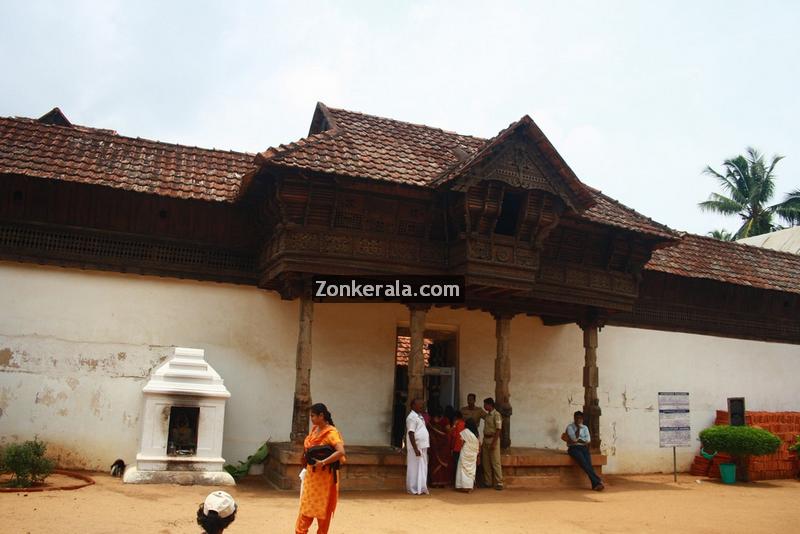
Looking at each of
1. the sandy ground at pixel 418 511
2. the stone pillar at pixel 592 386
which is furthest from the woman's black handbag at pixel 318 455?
Result: the stone pillar at pixel 592 386

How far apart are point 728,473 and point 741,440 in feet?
2.45

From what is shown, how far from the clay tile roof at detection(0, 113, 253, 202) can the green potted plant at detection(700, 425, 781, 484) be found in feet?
33.6

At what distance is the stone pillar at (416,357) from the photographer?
10.2 meters

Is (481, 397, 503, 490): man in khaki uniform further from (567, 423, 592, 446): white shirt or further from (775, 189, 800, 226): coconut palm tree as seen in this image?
(775, 189, 800, 226): coconut palm tree

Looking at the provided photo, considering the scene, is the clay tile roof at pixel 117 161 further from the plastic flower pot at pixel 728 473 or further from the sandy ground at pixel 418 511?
the plastic flower pot at pixel 728 473

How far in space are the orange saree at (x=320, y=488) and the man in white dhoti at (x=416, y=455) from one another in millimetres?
3852

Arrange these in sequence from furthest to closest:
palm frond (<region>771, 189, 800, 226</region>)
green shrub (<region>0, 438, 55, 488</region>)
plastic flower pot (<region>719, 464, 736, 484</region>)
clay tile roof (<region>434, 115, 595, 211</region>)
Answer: palm frond (<region>771, 189, 800, 226</region>) < plastic flower pot (<region>719, 464, 736, 484</region>) < clay tile roof (<region>434, 115, 595, 211</region>) < green shrub (<region>0, 438, 55, 488</region>)

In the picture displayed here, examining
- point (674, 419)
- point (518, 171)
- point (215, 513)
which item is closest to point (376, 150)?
point (518, 171)

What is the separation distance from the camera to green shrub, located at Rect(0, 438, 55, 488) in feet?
26.3

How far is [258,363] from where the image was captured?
11.2 metres

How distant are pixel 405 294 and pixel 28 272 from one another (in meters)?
5.60

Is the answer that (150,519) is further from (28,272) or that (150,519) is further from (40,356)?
(28,272)

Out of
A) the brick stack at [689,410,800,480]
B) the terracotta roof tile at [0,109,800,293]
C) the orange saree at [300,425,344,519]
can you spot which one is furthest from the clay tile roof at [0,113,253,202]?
the brick stack at [689,410,800,480]

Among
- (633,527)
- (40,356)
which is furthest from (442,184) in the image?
(40,356)
